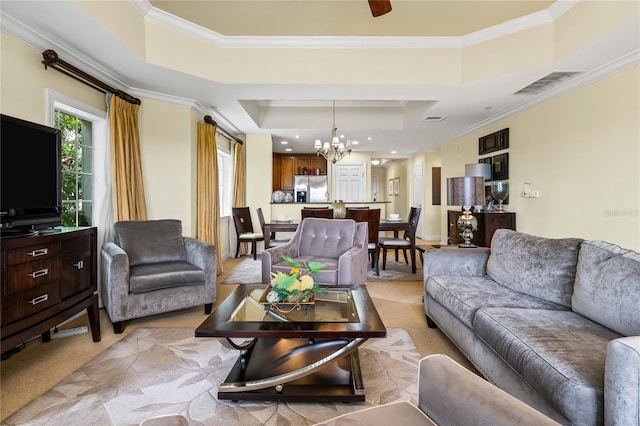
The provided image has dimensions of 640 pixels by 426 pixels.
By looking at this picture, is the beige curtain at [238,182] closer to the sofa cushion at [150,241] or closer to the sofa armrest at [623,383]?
the sofa cushion at [150,241]

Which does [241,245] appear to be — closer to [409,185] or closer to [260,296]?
[260,296]

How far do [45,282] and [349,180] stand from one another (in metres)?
7.57

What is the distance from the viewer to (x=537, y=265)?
7.58ft

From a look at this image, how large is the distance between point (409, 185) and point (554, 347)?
→ 9.48 m

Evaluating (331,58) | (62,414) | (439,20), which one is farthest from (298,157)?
(62,414)

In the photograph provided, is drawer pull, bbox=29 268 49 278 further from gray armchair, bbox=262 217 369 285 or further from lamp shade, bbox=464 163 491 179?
lamp shade, bbox=464 163 491 179

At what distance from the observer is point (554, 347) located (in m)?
1.48

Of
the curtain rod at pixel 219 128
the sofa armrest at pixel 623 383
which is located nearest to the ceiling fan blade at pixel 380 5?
the sofa armrest at pixel 623 383

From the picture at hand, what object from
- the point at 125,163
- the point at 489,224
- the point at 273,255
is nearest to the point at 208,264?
the point at 273,255

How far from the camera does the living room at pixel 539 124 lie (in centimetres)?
276

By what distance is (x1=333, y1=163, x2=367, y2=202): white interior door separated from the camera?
9.18 meters

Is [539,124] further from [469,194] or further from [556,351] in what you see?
[556,351]

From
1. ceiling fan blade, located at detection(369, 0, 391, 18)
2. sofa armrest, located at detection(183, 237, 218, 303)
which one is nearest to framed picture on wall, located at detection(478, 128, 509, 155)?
ceiling fan blade, located at detection(369, 0, 391, 18)

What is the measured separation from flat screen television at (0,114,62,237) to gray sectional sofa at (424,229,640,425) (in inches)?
116
